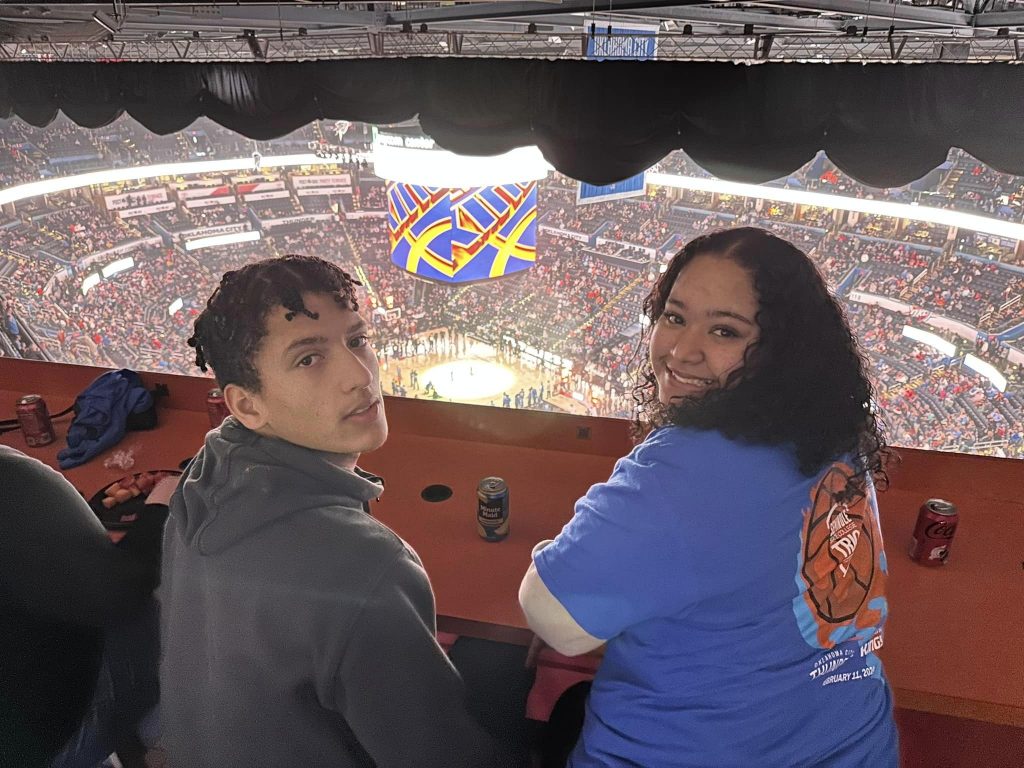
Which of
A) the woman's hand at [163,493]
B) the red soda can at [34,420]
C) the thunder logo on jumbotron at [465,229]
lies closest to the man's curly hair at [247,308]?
the woman's hand at [163,493]

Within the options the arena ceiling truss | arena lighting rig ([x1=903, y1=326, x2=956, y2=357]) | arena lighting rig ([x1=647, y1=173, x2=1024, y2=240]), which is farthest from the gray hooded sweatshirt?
arena lighting rig ([x1=903, y1=326, x2=956, y2=357])

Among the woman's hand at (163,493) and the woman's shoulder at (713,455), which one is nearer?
the woman's shoulder at (713,455)

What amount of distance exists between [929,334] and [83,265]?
719 inches

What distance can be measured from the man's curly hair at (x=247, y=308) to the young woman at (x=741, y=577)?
1.83ft

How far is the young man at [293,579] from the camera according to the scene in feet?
2.82

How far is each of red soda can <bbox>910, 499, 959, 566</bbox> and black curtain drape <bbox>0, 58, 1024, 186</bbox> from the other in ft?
4.11

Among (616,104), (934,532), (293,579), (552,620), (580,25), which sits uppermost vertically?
(580,25)

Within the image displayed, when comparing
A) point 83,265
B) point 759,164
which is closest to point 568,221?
point 83,265

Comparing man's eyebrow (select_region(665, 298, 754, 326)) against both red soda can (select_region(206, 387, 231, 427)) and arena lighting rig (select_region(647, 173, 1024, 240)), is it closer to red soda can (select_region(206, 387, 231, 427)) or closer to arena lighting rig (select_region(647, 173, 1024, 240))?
red soda can (select_region(206, 387, 231, 427))

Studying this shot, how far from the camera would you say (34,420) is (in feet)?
7.97

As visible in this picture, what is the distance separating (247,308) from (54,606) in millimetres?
765

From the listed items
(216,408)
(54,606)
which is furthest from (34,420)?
Answer: (54,606)

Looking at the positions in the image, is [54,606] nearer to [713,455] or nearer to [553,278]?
[713,455]

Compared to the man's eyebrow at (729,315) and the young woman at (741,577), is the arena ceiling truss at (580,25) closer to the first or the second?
the man's eyebrow at (729,315)
